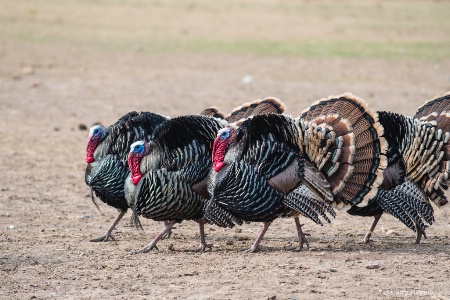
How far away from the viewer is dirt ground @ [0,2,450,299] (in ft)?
19.8

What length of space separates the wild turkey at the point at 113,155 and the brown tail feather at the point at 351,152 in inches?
56.3

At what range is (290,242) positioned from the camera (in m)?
7.57

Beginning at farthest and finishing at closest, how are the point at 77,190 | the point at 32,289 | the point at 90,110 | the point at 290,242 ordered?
1. the point at 90,110
2. the point at 77,190
3. the point at 290,242
4. the point at 32,289

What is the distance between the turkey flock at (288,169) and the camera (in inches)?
272

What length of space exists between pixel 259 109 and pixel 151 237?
1383 mm

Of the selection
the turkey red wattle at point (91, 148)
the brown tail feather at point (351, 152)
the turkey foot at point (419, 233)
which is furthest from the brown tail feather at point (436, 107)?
the turkey red wattle at point (91, 148)

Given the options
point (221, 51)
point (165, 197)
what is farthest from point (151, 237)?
point (221, 51)

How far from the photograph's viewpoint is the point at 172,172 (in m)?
7.10

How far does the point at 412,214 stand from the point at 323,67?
10878 millimetres

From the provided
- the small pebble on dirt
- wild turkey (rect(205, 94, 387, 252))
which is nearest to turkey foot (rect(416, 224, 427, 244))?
wild turkey (rect(205, 94, 387, 252))

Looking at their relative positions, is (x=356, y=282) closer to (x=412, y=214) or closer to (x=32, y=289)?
(x=412, y=214)

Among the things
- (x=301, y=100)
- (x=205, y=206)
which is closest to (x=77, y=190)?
(x=205, y=206)

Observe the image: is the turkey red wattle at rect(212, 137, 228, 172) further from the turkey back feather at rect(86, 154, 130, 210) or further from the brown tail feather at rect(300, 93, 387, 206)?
the turkey back feather at rect(86, 154, 130, 210)

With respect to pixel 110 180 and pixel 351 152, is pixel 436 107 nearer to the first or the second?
pixel 351 152
